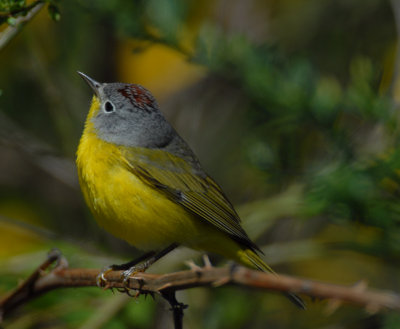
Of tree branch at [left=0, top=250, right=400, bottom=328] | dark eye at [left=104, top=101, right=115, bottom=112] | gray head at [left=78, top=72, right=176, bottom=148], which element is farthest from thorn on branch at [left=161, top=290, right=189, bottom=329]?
dark eye at [left=104, top=101, right=115, bottom=112]

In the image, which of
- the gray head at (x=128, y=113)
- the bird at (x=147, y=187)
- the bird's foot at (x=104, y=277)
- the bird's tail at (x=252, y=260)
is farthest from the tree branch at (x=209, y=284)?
the gray head at (x=128, y=113)

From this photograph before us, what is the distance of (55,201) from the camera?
4812mm

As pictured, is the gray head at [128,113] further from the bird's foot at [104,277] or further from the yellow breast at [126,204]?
the bird's foot at [104,277]

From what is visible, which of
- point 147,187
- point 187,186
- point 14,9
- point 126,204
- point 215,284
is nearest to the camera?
point 215,284

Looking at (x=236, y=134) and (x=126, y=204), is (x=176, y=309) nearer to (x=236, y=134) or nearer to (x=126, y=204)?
(x=126, y=204)

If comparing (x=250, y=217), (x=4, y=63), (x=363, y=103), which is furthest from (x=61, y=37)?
(x=363, y=103)

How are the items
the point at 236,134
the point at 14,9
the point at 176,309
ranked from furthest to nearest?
the point at 236,134
the point at 14,9
the point at 176,309

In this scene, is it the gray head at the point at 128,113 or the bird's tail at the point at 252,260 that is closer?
the bird's tail at the point at 252,260

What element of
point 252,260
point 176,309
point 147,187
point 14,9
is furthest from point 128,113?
point 176,309

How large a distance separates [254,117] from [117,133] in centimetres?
88

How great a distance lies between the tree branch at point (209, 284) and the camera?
0.93 meters

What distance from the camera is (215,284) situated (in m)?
1.08

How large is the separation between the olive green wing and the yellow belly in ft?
0.15

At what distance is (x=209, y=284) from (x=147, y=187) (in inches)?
68.8
